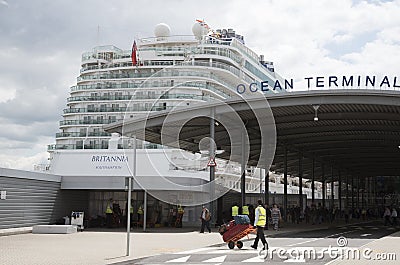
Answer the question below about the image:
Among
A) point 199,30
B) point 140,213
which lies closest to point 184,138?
point 140,213

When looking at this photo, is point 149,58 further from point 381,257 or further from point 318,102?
point 381,257

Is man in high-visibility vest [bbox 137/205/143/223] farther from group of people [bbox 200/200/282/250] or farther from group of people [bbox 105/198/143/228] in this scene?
group of people [bbox 200/200/282/250]

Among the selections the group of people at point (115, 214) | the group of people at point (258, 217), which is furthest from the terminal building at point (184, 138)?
the group of people at point (258, 217)

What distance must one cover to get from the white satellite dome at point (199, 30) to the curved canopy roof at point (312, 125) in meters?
23.8

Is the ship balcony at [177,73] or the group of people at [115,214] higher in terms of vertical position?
the ship balcony at [177,73]

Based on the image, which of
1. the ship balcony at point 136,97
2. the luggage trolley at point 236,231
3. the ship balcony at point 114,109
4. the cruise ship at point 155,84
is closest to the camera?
the luggage trolley at point 236,231

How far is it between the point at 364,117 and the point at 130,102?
3496 centimetres

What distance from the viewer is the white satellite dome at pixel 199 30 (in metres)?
73.1

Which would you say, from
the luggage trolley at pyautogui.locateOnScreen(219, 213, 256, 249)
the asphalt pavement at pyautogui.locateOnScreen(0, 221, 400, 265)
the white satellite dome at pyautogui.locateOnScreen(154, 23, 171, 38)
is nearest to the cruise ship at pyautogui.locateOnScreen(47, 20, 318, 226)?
the white satellite dome at pyautogui.locateOnScreen(154, 23, 171, 38)

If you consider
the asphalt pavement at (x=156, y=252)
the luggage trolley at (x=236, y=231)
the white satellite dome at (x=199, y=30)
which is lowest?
the asphalt pavement at (x=156, y=252)

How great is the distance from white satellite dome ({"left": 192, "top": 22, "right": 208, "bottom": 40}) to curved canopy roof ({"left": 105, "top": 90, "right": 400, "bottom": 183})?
2378 centimetres

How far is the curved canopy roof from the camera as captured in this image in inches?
1165

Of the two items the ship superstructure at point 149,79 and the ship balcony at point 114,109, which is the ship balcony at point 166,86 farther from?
the ship balcony at point 114,109

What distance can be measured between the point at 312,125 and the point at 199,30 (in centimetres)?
3851
